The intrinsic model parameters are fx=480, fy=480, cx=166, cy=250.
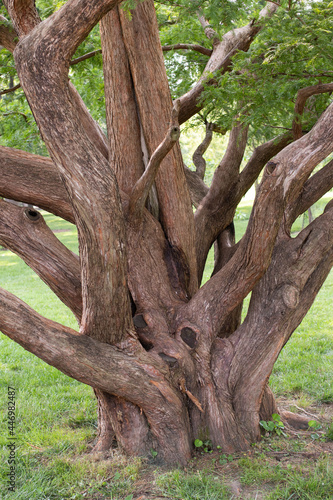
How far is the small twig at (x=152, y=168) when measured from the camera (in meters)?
3.36

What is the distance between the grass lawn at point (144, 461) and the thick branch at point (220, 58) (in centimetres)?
338

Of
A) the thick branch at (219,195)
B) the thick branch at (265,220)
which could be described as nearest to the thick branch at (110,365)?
the thick branch at (265,220)

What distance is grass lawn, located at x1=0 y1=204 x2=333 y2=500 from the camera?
11.6ft

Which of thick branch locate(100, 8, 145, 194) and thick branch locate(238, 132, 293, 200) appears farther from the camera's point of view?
thick branch locate(238, 132, 293, 200)

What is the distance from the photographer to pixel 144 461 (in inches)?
158

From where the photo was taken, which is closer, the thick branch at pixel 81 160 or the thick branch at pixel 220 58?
the thick branch at pixel 81 160

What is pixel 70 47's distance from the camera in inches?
126

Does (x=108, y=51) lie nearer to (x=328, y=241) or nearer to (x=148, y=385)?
(x=328, y=241)

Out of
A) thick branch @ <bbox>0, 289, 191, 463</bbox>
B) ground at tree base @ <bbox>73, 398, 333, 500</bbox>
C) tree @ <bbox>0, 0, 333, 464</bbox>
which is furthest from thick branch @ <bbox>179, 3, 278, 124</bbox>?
ground at tree base @ <bbox>73, 398, 333, 500</bbox>

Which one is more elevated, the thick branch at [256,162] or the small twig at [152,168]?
the thick branch at [256,162]

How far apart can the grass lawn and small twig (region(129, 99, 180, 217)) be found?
A: 215 centimetres

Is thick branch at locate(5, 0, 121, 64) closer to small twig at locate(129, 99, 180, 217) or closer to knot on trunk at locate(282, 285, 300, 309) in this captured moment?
small twig at locate(129, 99, 180, 217)

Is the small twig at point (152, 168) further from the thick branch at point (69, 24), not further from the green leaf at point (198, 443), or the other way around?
the green leaf at point (198, 443)

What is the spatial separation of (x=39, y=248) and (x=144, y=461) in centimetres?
199
